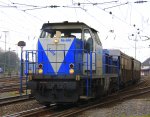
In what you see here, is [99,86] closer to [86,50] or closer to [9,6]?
[86,50]

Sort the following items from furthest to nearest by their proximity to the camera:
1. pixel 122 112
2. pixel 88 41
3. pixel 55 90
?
pixel 88 41, pixel 55 90, pixel 122 112

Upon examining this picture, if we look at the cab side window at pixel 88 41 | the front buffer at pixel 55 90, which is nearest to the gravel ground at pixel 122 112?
the front buffer at pixel 55 90

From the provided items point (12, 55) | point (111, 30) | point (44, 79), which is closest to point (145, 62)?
point (12, 55)

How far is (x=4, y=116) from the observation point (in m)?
12.2

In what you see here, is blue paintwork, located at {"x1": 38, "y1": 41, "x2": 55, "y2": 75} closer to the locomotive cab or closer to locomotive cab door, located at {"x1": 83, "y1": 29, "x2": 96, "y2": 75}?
the locomotive cab

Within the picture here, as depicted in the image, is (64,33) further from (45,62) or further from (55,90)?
(55,90)

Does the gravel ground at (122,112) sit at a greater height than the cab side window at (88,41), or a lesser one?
lesser

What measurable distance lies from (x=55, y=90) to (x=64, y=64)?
1265 mm

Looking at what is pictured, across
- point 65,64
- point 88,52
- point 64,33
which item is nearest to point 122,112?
point 65,64

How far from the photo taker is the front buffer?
13.5 meters

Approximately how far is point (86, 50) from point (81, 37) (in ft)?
2.00

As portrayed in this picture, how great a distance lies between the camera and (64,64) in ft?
47.0

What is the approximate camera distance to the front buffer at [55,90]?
13.5 metres

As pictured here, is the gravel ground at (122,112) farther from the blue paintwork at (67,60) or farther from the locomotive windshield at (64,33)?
the locomotive windshield at (64,33)
